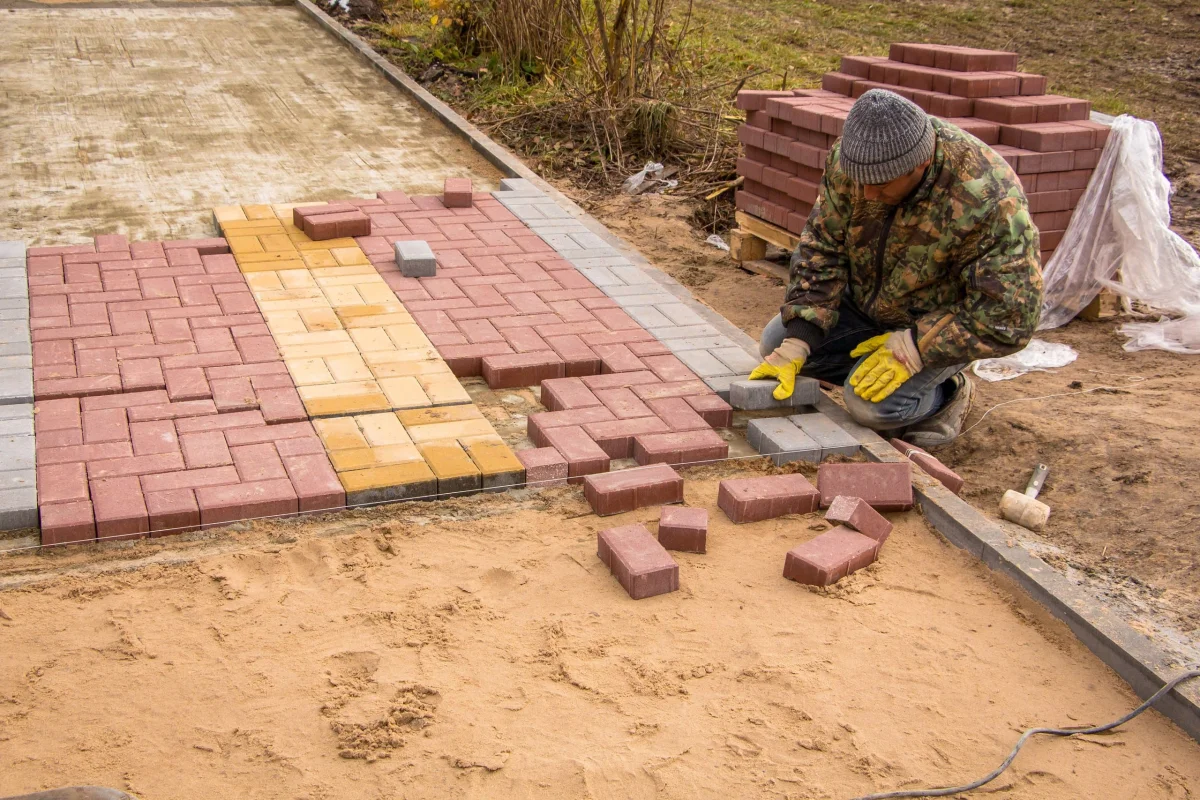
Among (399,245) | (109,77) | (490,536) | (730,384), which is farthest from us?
(109,77)

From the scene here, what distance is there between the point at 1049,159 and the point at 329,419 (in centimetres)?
401

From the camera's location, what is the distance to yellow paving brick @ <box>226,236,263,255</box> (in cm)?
673

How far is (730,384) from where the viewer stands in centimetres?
529

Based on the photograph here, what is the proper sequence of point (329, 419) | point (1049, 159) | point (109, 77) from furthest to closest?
1. point (109, 77)
2. point (1049, 159)
3. point (329, 419)

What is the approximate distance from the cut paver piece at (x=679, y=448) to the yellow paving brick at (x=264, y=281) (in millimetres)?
2562

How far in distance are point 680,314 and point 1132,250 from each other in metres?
2.57

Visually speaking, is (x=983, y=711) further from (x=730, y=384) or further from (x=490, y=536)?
(x=730, y=384)

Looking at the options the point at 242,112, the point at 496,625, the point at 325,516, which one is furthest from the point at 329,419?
the point at 242,112

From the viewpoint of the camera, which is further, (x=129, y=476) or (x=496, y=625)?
(x=129, y=476)

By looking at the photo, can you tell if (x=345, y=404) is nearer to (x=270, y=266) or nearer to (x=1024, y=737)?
(x=270, y=266)

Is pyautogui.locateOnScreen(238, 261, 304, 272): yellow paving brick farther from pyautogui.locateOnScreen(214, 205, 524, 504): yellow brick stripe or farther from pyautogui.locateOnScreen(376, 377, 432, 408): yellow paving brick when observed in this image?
pyautogui.locateOnScreen(376, 377, 432, 408): yellow paving brick

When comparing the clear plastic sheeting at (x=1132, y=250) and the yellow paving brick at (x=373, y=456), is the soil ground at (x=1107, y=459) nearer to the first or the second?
the clear plastic sheeting at (x=1132, y=250)

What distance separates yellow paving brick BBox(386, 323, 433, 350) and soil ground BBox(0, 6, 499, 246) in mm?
2163

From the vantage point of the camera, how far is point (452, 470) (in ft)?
14.6
